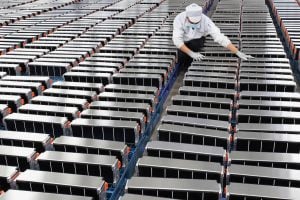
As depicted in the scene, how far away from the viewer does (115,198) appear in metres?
5.52

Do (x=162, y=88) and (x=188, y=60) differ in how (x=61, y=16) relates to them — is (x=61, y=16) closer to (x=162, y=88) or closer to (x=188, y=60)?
(x=188, y=60)

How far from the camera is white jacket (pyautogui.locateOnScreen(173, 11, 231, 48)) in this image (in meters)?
10.0

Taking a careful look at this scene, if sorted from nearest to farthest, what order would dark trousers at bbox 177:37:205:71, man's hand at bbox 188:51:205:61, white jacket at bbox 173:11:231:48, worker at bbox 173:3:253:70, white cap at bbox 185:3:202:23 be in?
1. white cap at bbox 185:3:202:23
2. worker at bbox 173:3:253:70
3. man's hand at bbox 188:51:205:61
4. white jacket at bbox 173:11:231:48
5. dark trousers at bbox 177:37:205:71

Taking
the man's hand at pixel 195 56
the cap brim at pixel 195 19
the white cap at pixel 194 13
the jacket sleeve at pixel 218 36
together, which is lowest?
the man's hand at pixel 195 56

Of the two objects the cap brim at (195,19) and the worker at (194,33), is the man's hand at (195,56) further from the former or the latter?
the cap brim at (195,19)

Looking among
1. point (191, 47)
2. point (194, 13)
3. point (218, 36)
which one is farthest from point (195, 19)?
point (191, 47)

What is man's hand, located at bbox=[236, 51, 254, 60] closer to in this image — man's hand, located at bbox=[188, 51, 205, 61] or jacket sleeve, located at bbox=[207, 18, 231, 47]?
jacket sleeve, located at bbox=[207, 18, 231, 47]

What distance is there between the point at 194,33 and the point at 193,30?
0.12 metres

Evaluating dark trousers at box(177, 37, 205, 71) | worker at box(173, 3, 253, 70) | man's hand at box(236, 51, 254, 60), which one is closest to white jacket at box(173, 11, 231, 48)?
worker at box(173, 3, 253, 70)

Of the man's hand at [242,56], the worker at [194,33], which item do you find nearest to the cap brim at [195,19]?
the worker at [194,33]

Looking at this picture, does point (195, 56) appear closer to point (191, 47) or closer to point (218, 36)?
point (218, 36)

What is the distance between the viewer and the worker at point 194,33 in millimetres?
9633

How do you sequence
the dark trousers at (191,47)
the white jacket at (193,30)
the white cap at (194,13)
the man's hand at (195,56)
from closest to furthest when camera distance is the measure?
the white cap at (194,13), the man's hand at (195,56), the white jacket at (193,30), the dark trousers at (191,47)

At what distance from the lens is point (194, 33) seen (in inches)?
413
